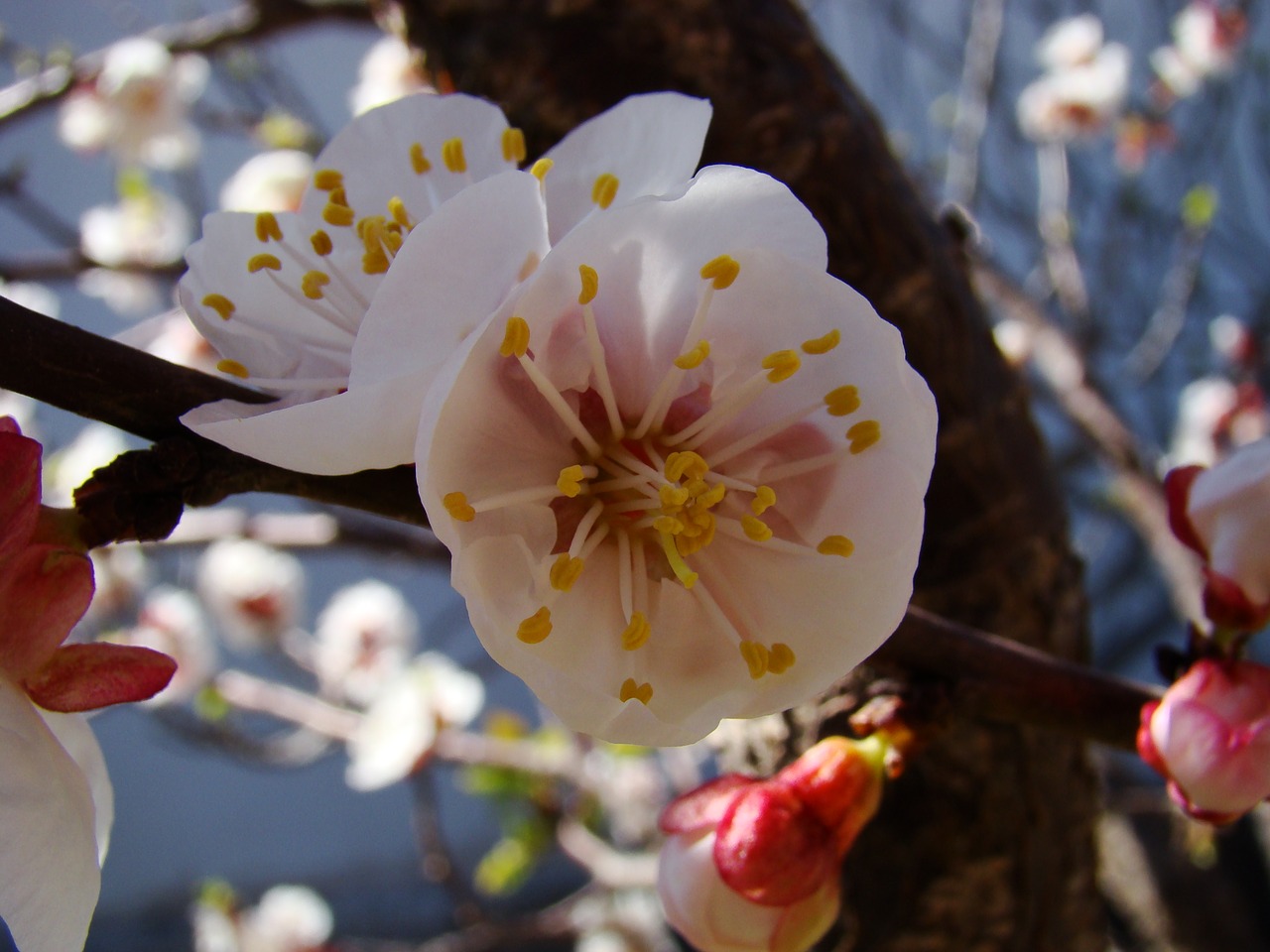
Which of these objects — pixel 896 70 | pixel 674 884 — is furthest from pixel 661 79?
pixel 896 70

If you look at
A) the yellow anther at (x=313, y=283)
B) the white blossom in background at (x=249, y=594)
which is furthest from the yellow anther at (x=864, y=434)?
the white blossom in background at (x=249, y=594)

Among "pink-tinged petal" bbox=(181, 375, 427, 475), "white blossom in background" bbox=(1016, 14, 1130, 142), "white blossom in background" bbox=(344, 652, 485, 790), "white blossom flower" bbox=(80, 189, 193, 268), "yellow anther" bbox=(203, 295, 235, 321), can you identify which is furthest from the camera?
"white blossom in background" bbox=(1016, 14, 1130, 142)

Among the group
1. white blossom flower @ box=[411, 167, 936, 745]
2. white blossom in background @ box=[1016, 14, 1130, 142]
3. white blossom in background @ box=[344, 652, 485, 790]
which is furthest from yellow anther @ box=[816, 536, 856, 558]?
white blossom in background @ box=[1016, 14, 1130, 142]

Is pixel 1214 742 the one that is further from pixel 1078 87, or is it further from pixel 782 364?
pixel 1078 87

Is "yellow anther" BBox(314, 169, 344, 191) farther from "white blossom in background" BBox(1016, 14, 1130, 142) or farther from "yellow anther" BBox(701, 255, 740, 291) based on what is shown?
"white blossom in background" BBox(1016, 14, 1130, 142)

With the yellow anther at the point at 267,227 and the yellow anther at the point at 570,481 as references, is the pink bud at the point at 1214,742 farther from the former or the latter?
the yellow anther at the point at 267,227

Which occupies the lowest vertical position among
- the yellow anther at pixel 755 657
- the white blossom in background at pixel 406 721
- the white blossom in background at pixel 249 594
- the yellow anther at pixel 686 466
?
the white blossom in background at pixel 249 594

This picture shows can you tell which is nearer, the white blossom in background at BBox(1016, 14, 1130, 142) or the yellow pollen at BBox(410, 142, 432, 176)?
the yellow pollen at BBox(410, 142, 432, 176)

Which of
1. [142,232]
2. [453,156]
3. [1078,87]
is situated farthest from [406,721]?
[1078,87]
